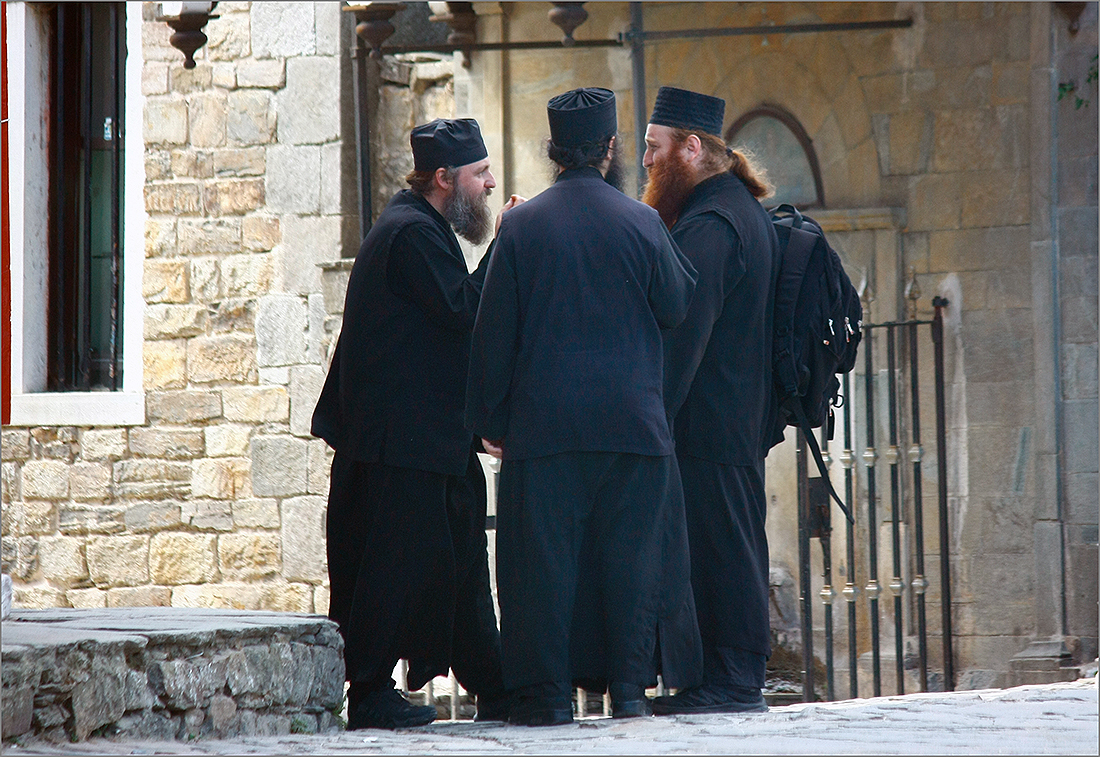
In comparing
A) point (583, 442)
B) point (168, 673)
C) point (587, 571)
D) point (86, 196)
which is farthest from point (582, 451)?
point (86, 196)

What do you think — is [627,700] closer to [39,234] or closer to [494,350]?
[494,350]

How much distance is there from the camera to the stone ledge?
10.4ft

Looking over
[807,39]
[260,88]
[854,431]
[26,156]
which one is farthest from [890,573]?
[26,156]

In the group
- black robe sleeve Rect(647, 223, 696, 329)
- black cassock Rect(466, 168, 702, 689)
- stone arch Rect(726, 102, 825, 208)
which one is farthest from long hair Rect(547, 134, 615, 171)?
stone arch Rect(726, 102, 825, 208)

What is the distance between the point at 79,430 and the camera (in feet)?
26.6

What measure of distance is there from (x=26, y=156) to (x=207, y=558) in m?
2.71

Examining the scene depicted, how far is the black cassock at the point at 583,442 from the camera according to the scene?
376 centimetres

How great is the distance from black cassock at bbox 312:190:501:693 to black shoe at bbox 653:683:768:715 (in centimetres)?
57

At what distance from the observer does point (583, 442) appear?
3.76 m

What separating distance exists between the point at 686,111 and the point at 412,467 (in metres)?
1.49

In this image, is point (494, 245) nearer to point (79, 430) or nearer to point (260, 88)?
point (260, 88)

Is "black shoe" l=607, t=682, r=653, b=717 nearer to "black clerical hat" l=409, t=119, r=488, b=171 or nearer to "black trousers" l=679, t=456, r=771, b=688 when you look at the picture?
"black trousers" l=679, t=456, r=771, b=688

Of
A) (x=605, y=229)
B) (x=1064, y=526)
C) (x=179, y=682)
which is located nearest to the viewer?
(x=179, y=682)

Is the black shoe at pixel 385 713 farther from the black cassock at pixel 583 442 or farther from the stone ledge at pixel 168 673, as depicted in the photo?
the black cassock at pixel 583 442
